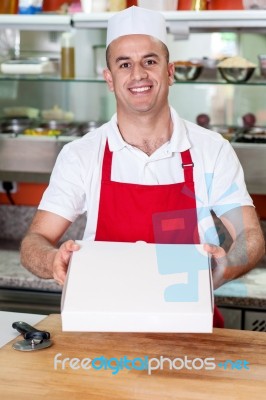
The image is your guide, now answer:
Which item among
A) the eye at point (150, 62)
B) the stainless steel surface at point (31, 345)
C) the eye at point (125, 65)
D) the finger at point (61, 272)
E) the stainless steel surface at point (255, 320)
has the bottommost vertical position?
the stainless steel surface at point (255, 320)

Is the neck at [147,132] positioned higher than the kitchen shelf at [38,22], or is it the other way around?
the kitchen shelf at [38,22]

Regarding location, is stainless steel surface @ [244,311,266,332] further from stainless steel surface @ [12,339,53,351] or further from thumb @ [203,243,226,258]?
stainless steel surface @ [12,339,53,351]

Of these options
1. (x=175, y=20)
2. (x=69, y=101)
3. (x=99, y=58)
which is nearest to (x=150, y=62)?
(x=175, y=20)

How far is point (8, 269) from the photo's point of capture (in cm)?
304

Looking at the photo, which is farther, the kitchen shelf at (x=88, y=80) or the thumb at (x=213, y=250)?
the kitchen shelf at (x=88, y=80)

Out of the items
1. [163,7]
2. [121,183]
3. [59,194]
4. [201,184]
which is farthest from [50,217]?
[163,7]

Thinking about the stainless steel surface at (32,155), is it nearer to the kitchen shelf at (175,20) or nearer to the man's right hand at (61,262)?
the kitchen shelf at (175,20)

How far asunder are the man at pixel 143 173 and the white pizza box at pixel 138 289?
442 mm

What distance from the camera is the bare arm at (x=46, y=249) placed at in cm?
190

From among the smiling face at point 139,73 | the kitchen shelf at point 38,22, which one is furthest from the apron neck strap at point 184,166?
the kitchen shelf at point 38,22

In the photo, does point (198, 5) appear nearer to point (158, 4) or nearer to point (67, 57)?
point (158, 4)

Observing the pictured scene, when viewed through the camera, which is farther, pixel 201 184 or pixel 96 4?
pixel 96 4

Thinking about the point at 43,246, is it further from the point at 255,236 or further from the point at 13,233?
the point at 13,233

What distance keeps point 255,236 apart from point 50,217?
2.05 feet
